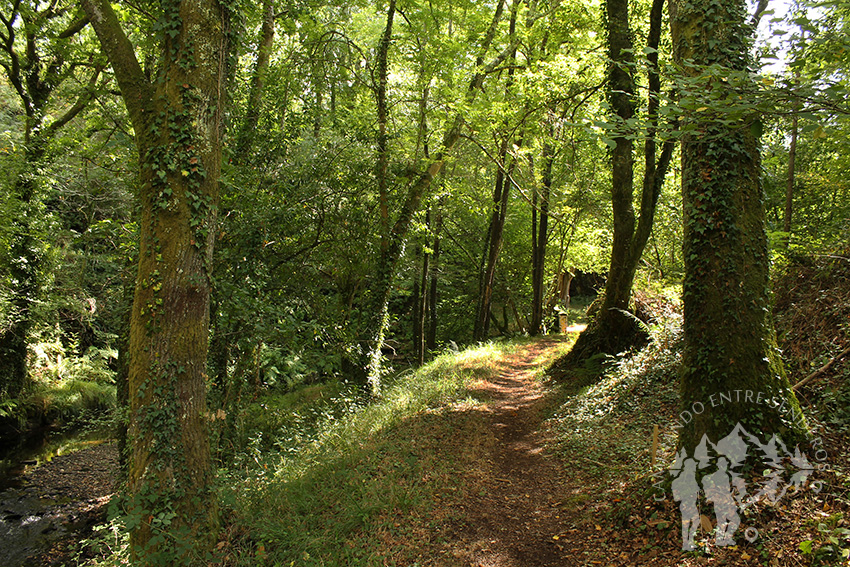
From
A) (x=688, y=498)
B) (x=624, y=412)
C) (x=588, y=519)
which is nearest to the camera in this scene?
(x=688, y=498)

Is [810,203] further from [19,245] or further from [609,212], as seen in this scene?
[19,245]

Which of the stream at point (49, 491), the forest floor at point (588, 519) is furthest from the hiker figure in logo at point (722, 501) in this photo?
the stream at point (49, 491)

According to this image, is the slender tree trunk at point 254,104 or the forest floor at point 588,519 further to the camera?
the slender tree trunk at point 254,104

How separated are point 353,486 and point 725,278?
444 centimetres

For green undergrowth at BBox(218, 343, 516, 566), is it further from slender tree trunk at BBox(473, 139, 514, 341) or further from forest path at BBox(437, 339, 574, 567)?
slender tree trunk at BBox(473, 139, 514, 341)

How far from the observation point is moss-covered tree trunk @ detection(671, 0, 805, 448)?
3.97 metres

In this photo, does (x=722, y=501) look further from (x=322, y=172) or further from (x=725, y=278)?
(x=322, y=172)

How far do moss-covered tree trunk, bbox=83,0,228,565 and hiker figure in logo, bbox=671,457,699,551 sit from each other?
4244mm

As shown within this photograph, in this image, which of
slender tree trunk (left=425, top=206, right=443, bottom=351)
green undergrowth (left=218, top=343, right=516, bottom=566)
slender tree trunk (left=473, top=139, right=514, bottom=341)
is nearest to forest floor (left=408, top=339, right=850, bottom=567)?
green undergrowth (left=218, top=343, right=516, bottom=566)

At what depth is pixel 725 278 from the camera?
13.7 feet

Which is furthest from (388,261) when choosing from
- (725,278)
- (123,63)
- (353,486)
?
(725,278)

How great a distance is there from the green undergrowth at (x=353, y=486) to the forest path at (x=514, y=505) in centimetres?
31

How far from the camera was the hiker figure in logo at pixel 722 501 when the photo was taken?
3428 mm

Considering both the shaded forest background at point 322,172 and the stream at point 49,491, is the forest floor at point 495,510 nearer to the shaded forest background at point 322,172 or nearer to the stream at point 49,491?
the stream at point 49,491
